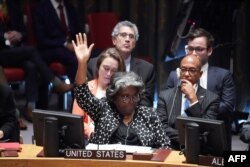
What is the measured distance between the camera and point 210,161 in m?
3.85

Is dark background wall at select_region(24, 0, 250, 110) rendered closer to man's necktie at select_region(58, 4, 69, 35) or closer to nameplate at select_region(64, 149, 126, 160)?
man's necktie at select_region(58, 4, 69, 35)

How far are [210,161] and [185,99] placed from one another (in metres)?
1.24

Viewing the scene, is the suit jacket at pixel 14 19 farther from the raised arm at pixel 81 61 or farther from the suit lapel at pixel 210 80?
the raised arm at pixel 81 61

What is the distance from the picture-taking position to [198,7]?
7066mm

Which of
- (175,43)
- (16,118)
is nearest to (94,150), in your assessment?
(16,118)

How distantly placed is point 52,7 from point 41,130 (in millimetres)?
3461

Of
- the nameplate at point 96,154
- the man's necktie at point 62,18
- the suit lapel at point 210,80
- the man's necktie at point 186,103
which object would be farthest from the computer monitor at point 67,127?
the man's necktie at point 62,18

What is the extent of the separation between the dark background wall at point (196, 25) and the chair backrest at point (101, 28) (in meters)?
0.63

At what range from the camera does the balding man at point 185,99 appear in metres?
4.92

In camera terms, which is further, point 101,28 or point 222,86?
point 101,28

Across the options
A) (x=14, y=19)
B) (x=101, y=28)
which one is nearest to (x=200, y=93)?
(x=101, y=28)

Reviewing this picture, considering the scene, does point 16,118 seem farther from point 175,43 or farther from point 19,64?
point 175,43

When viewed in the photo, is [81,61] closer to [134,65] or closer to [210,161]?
[210,161]

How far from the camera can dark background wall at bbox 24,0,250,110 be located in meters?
7.04
